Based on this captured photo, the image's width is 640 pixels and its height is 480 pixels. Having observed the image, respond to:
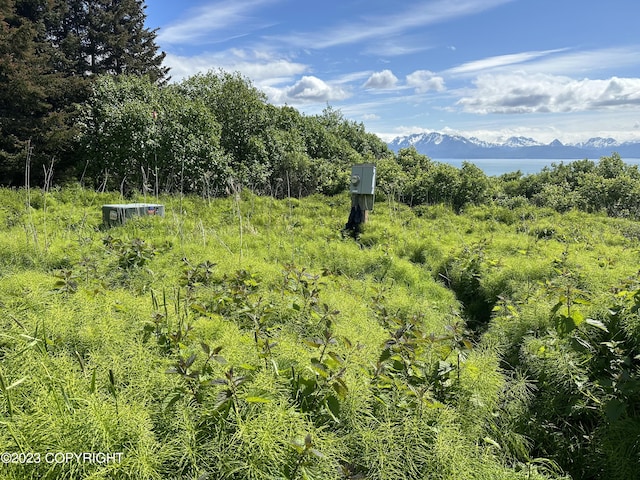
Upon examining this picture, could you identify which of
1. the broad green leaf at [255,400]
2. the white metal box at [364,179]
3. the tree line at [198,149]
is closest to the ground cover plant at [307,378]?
the broad green leaf at [255,400]

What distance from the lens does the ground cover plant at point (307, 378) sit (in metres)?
1.66

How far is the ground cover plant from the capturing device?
1.66 m

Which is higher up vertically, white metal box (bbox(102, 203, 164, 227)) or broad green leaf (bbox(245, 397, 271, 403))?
white metal box (bbox(102, 203, 164, 227))

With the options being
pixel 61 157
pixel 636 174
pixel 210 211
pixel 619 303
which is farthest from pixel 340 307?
pixel 61 157

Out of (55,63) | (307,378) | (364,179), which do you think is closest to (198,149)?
(364,179)

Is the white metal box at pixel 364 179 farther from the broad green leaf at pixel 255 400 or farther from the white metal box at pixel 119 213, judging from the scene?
the broad green leaf at pixel 255 400

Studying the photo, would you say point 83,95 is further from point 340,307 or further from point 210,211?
point 340,307

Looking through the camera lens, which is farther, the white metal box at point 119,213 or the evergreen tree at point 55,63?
the evergreen tree at point 55,63

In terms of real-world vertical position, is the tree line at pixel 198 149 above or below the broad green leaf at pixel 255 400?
above

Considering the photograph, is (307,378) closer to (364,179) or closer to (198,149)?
(364,179)

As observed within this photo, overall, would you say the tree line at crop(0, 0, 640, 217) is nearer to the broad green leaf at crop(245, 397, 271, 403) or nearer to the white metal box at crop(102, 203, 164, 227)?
the white metal box at crop(102, 203, 164, 227)

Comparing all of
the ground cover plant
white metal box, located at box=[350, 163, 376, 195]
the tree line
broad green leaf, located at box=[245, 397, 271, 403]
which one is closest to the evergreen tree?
the tree line

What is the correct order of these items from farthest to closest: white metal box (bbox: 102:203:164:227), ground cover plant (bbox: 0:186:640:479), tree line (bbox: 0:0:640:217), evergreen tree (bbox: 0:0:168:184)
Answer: evergreen tree (bbox: 0:0:168:184), tree line (bbox: 0:0:640:217), white metal box (bbox: 102:203:164:227), ground cover plant (bbox: 0:186:640:479)

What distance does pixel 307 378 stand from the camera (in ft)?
7.11
